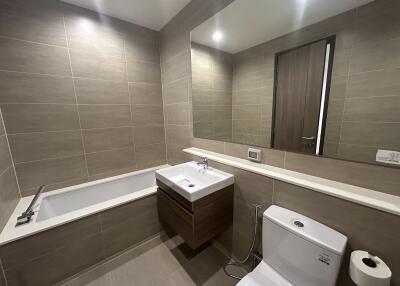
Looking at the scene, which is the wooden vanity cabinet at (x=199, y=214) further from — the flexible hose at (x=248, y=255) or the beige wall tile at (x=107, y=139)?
the beige wall tile at (x=107, y=139)

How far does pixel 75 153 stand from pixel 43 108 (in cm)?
56

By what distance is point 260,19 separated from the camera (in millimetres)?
1263

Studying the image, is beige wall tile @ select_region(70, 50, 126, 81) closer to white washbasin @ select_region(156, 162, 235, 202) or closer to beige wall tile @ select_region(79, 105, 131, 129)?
beige wall tile @ select_region(79, 105, 131, 129)

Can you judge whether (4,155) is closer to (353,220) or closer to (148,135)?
(148,135)

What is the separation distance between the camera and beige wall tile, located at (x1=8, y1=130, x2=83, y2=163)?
1.62 metres

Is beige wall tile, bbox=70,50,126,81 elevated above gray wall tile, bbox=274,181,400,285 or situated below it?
above

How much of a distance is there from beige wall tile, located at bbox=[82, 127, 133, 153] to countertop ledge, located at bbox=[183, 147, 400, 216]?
157 centimetres

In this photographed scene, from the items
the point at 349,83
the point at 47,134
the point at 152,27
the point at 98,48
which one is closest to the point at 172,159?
the point at 47,134

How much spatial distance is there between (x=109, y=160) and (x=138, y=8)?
6.05 ft

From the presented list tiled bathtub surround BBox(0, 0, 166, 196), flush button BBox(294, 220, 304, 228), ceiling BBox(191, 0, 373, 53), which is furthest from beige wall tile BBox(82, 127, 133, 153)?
flush button BBox(294, 220, 304, 228)

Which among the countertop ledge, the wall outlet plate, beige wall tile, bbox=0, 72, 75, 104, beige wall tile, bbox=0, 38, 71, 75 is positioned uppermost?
beige wall tile, bbox=0, 38, 71, 75

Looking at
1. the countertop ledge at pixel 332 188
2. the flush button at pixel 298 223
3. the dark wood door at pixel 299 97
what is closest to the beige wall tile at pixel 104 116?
the countertop ledge at pixel 332 188

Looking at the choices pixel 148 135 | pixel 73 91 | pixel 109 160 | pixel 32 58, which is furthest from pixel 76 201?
pixel 32 58

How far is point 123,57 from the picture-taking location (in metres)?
2.07
